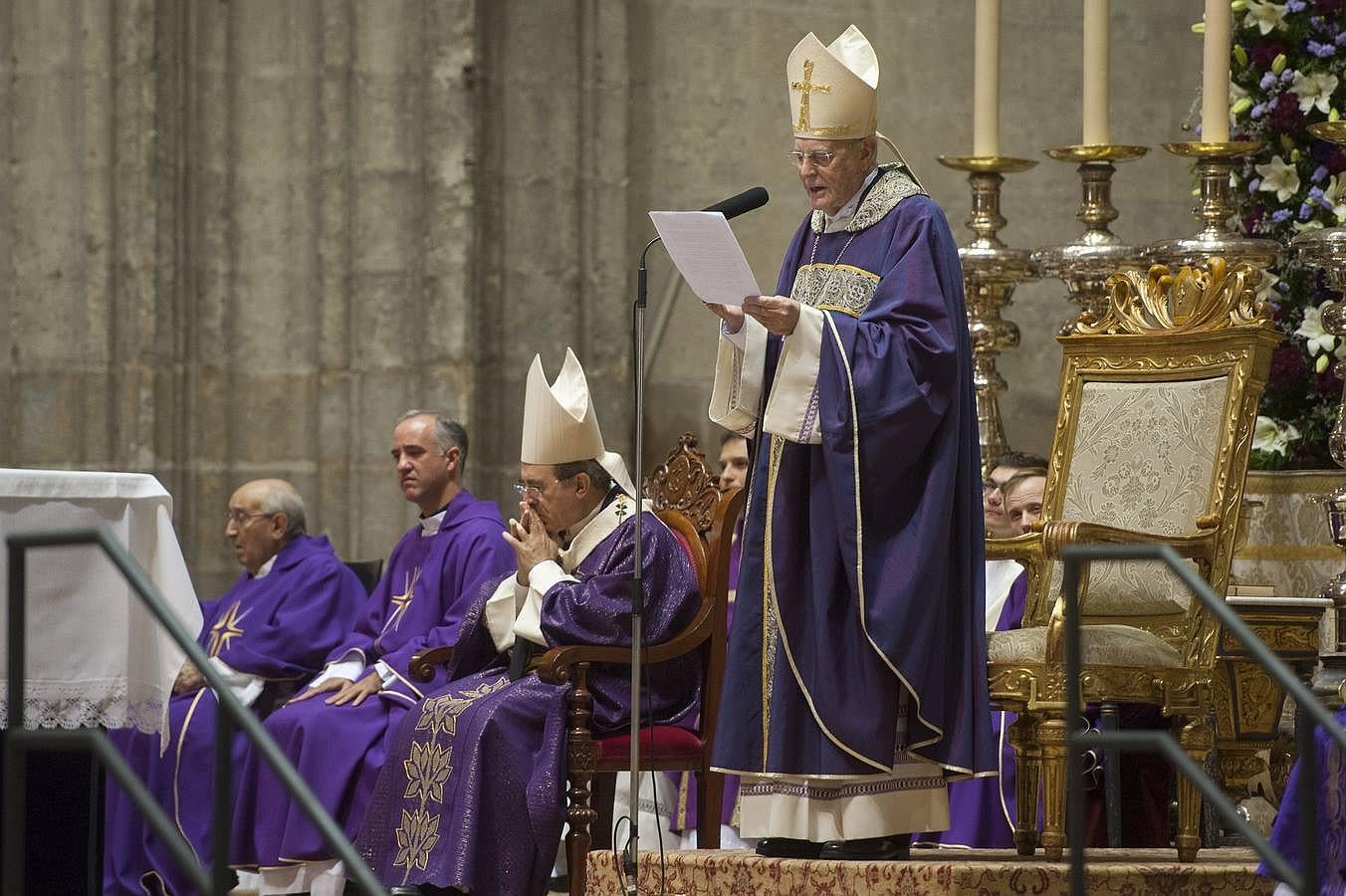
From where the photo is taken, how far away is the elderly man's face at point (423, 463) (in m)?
7.24

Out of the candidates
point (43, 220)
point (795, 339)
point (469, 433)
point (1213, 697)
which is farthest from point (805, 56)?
point (43, 220)

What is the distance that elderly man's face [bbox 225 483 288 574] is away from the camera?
7770 mm

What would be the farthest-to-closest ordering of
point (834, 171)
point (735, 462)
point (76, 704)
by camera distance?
point (735, 462) < point (76, 704) < point (834, 171)

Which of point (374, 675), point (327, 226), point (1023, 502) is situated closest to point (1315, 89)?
point (1023, 502)

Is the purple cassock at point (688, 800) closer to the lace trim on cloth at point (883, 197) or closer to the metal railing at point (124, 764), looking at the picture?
the lace trim on cloth at point (883, 197)

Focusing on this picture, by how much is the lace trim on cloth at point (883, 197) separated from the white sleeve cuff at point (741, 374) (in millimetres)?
340

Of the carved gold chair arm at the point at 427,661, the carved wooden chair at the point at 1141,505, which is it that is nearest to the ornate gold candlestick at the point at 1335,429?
the carved wooden chair at the point at 1141,505

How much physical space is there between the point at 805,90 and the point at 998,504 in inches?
81.6

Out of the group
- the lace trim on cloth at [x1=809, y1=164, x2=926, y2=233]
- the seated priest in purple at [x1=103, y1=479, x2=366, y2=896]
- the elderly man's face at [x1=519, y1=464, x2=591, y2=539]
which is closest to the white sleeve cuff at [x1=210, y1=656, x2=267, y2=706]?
the seated priest in purple at [x1=103, y1=479, x2=366, y2=896]

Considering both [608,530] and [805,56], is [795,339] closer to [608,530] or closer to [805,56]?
[805,56]

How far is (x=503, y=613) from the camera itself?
6.06m

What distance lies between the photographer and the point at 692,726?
573 cm

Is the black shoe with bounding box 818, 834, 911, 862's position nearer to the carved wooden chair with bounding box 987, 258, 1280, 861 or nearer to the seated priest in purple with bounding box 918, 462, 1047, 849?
the carved wooden chair with bounding box 987, 258, 1280, 861

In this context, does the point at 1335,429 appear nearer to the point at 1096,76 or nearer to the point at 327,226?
the point at 1096,76
